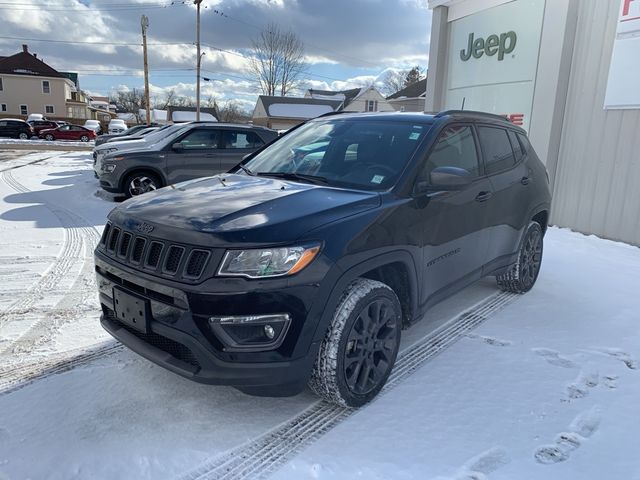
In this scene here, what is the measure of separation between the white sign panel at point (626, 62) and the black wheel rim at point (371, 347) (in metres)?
6.23

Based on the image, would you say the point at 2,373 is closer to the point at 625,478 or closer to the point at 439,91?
the point at 625,478

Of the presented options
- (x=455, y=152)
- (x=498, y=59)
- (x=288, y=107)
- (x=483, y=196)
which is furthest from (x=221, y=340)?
(x=288, y=107)

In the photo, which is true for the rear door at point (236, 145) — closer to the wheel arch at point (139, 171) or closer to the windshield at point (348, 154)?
the wheel arch at point (139, 171)

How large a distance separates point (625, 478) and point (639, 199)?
5.98 metres

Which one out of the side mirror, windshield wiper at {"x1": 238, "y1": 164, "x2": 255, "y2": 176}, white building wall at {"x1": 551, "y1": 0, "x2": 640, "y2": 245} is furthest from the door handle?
white building wall at {"x1": 551, "y1": 0, "x2": 640, "y2": 245}

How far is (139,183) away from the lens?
9344 mm

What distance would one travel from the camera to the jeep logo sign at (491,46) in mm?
9345

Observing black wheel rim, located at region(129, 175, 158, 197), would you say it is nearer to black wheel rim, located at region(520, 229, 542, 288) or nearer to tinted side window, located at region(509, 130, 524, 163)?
Answer: tinted side window, located at region(509, 130, 524, 163)

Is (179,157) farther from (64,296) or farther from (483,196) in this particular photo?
(483,196)

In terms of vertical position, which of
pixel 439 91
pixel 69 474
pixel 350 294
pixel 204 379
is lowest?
pixel 69 474

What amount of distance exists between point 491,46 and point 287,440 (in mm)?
9405

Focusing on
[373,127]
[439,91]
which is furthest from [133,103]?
[373,127]

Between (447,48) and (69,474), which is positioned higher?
(447,48)

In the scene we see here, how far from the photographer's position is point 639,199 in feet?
23.5
